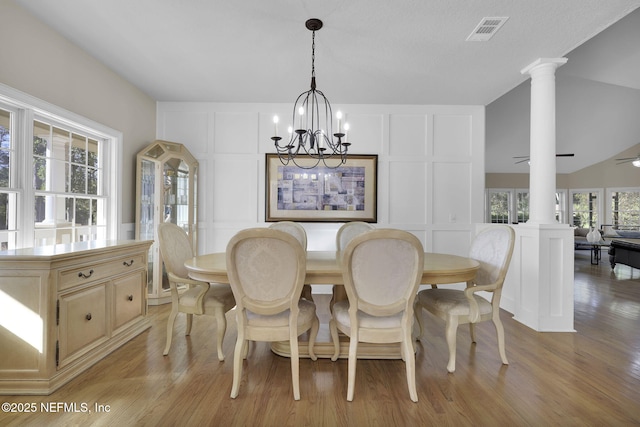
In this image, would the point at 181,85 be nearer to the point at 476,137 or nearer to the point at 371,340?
the point at 371,340

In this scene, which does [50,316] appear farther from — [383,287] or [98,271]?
[383,287]

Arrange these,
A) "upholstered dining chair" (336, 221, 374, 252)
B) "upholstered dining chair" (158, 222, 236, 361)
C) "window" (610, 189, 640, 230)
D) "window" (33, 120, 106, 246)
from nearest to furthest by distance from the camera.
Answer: "upholstered dining chair" (158, 222, 236, 361) → "window" (33, 120, 106, 246) → "upholstered dining chair" (336, 221, 374, 252) → "window" (610, 189, 640, 230)

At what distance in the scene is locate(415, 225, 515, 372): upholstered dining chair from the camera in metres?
2.18

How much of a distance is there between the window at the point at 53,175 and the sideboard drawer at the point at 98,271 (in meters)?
0.63

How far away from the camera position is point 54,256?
1870 millimetres

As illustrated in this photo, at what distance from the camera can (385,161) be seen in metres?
4.29

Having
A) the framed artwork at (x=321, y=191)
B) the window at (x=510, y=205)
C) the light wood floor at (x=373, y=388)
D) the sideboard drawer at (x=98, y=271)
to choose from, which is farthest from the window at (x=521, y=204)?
the sideboard drawer at (x=98, y=271)

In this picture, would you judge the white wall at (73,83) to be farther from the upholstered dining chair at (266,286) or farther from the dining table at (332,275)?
the upholstered dining chair at (266,286)

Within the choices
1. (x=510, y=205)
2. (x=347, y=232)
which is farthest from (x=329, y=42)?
(x=510, y=205)

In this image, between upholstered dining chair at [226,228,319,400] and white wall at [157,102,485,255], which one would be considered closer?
upholstered dining chair at [226,228,319,400]

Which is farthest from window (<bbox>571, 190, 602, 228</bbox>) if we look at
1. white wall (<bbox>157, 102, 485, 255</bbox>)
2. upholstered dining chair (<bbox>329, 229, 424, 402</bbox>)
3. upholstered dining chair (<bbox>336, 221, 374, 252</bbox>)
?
upholstered dining chair (<bbox>329, 229, 424, 402</bbox>)

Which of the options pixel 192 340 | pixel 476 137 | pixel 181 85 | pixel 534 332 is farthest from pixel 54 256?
pixel 476 137

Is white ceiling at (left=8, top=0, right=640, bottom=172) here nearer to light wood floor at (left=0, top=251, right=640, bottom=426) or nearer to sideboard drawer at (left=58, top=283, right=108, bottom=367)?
sideboard drawer at (left=58, top=283, right=108, bottom=367)

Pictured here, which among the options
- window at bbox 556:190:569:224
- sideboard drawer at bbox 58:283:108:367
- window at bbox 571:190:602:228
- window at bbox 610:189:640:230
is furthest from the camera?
window at bbox 556:190:569:224
